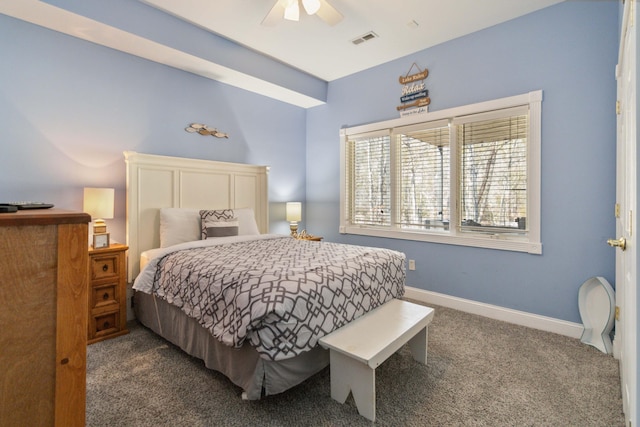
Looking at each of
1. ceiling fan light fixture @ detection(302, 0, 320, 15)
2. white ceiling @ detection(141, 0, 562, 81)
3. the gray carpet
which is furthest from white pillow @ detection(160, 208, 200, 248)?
ceiling fan light fixture @ detection(302, 0, 320, 15)

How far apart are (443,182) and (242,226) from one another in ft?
7.49

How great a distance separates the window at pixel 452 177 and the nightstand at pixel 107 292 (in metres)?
2.63

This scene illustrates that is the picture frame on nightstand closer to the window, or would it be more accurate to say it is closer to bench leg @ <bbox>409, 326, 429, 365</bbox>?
bench leg @ <bbox>409, 326, 429, 365</bbox>

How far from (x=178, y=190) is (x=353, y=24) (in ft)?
8.02

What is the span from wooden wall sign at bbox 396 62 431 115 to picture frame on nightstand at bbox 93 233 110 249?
331cm

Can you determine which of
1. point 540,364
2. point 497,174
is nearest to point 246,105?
point 497,174

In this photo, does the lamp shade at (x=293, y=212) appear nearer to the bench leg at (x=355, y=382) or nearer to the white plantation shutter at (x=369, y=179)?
the white plantation shutter at (x=369, y=179)

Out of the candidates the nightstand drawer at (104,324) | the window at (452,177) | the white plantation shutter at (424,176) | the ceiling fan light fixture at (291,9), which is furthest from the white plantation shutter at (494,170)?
the nightstand drawer at (104,324)

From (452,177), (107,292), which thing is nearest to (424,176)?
(452,177)

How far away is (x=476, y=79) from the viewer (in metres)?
3.09

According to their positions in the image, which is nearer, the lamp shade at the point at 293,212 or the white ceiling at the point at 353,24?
the white ceiling at the point at 353,24

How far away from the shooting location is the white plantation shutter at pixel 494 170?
287 centimetres

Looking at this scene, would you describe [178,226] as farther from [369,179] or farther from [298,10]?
[369,179]

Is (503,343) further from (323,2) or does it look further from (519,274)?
(323,2)
